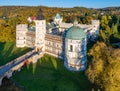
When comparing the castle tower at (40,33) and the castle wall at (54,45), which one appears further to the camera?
the castle tower at (40,33)

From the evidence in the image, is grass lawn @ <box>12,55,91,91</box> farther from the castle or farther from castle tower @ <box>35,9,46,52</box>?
castle tower @ <box>35,9,46,52</box>

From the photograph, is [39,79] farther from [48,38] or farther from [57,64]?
[48,38]

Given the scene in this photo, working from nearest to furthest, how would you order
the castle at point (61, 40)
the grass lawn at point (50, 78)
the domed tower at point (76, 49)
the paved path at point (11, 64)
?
1. the grass lawn at point (50, 78)
2. the paved path at point (11, 64)
3. the domed tower at point (76, 49)
4. the castle at point (61, 40)

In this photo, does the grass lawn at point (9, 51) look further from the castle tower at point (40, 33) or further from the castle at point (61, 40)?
the castle tower at point (40, 33)

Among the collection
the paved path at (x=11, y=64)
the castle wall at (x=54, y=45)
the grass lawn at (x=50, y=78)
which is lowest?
the grass lawn at (x=50, y=78)

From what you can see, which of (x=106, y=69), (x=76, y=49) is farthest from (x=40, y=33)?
(x=106, y=69)

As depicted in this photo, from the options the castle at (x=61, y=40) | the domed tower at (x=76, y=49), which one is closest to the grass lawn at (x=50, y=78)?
the domed tower at (x=76, y=49)
